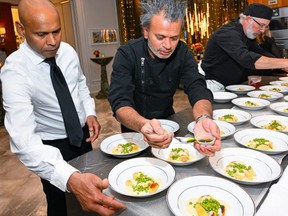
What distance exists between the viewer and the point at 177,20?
1.40 meters

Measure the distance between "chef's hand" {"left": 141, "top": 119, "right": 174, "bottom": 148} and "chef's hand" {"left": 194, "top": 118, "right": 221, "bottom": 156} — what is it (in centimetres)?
13

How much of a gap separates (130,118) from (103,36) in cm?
633

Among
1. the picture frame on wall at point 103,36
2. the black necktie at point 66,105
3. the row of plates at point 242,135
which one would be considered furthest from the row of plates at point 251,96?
the picture frame on wall at point 103,36

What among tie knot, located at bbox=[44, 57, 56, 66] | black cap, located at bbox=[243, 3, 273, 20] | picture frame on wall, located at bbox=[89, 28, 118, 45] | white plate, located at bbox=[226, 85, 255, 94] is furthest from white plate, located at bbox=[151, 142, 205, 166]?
picture frame on wall, located at bbox=[89, 28, 118, 45]

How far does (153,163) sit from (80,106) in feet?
2.39

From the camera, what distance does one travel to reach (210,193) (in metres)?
0.92

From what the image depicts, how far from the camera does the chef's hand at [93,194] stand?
85 cm

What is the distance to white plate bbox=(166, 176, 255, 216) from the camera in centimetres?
81

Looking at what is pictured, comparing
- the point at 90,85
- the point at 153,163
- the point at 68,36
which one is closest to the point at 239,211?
the point at 153,163

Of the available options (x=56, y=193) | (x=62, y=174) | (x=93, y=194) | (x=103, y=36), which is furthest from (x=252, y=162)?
(x=103, y=36)

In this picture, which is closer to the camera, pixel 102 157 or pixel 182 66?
pixel 102 157

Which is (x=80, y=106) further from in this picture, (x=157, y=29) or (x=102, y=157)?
(x=157, y=29)

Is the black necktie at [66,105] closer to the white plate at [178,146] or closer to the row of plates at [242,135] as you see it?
the row of plates at [242,135]

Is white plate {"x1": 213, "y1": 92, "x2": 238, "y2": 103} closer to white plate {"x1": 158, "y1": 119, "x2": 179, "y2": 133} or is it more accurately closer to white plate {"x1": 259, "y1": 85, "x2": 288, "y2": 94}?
white plate {"x1": 259, "y1": 85, "x2": 288, "y2": 94}
